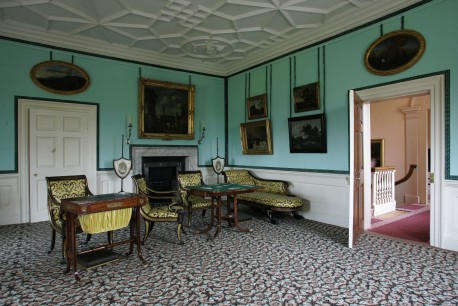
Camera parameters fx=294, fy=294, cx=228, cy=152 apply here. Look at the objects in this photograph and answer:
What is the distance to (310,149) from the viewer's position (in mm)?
6180

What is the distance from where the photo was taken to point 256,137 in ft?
24.8

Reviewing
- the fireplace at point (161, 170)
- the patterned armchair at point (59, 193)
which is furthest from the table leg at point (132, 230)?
the fireplace at point (161, 170)

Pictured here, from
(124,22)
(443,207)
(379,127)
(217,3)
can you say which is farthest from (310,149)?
(124,22)

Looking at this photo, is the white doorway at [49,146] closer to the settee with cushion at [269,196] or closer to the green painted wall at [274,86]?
the green painted wall at [274,86]

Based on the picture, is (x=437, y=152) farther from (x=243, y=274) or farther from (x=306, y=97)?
(x=243, y=274)

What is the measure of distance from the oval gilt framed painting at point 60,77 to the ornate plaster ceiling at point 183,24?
0.46m

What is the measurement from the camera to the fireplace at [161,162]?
7.17 meters

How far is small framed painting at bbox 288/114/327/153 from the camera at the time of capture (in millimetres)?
5914

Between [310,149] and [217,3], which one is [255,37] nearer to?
[217,3]

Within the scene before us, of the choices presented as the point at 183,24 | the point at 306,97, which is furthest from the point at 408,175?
the point at 183,24

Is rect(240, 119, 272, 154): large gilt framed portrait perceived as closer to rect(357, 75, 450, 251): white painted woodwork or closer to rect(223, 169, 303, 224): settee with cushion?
rect(223, 169, 303, 224): settee with cushion

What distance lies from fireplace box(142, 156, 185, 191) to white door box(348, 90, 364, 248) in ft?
14.5

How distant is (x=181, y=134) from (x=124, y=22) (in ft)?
9.91

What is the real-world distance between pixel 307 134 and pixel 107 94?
15.2 ft
